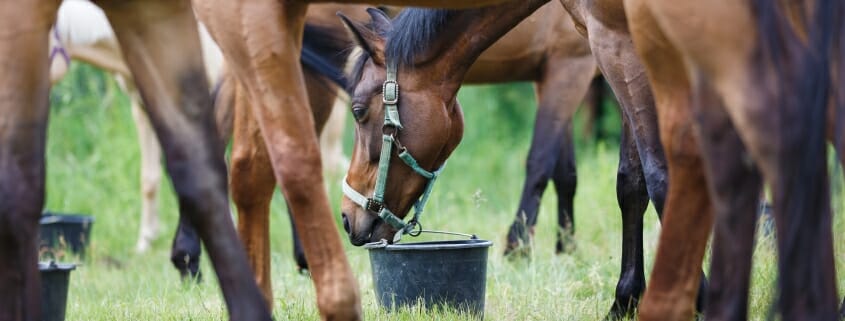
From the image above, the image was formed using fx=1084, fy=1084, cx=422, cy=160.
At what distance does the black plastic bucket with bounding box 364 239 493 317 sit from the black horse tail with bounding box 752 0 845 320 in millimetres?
2011

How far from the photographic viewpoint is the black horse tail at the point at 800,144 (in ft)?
7.09

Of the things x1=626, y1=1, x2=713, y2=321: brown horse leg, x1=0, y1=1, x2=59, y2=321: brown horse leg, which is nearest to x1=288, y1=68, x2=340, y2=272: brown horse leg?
x1=0, y1=1, x2=59, y2=321: brown horse leg

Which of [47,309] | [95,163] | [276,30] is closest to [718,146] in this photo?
[276,30]

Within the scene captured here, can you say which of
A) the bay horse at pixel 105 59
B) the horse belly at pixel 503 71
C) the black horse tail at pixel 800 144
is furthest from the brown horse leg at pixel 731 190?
the bay horse at pixel 105 59

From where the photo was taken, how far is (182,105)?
9.74 feet

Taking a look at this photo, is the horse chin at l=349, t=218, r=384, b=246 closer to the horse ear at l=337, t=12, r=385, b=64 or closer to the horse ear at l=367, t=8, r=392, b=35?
the horse ear at l=337, t=12, r=385, b=64

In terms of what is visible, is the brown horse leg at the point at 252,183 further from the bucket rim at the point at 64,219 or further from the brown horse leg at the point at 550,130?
the bucket rim at the point at 64,219

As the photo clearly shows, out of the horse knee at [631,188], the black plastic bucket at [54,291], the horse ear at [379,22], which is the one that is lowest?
the black plastic bucket at [54,291]

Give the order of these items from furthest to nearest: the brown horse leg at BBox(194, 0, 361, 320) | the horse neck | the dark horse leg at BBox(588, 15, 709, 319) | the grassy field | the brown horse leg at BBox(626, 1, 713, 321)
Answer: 1. the grassy field
2. the horse neck
3. the dark horse leg at BBox(588, 15, 709, 319)
4. the brown horse leg at BBox(194, 0, 361, 320)
5. the brown horse leg at BBox(626, 1, 713, 321)

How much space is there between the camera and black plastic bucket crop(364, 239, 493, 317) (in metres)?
4.17

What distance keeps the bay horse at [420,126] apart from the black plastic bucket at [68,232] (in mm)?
3149

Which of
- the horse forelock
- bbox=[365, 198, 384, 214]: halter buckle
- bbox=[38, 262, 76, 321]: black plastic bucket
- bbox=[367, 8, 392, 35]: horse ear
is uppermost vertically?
the horse forelock

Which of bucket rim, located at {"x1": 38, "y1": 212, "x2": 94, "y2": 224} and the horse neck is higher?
the horse neck

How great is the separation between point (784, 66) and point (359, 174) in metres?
2.24
